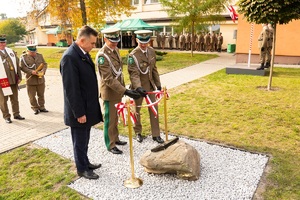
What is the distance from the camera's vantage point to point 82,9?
59.2 ft

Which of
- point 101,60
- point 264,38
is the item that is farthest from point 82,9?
point 101,60

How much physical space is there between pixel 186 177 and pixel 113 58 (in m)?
2.15

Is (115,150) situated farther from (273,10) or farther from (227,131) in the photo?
(273,10)

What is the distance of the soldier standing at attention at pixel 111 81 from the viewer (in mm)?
4227

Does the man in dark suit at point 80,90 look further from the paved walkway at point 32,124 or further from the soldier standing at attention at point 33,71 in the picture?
the soldier standing at attention at point 33,71

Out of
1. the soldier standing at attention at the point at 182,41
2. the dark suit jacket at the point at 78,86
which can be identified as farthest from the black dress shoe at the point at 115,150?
the soldier standing at attention at the point at 182,41

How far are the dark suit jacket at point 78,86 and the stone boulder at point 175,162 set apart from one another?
100cm

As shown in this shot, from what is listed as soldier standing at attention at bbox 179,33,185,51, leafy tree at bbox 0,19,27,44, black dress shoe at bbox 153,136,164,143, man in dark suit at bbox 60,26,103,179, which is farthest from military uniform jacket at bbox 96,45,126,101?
leafy tree at bbox 0,19,27,44

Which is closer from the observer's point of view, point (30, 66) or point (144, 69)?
point (144, 69)

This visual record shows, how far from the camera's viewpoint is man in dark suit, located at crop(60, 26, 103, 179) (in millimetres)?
3422

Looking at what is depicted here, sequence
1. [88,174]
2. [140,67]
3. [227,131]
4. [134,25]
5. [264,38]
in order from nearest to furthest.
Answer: [88,174] → [140,67] → [227,131] → [264,38] → [134,25]

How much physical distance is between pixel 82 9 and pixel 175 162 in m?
16.6

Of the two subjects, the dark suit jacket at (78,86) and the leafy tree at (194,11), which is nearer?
the dark suit jacket at (78,86)

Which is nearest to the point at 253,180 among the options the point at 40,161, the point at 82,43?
the point at 82,43
